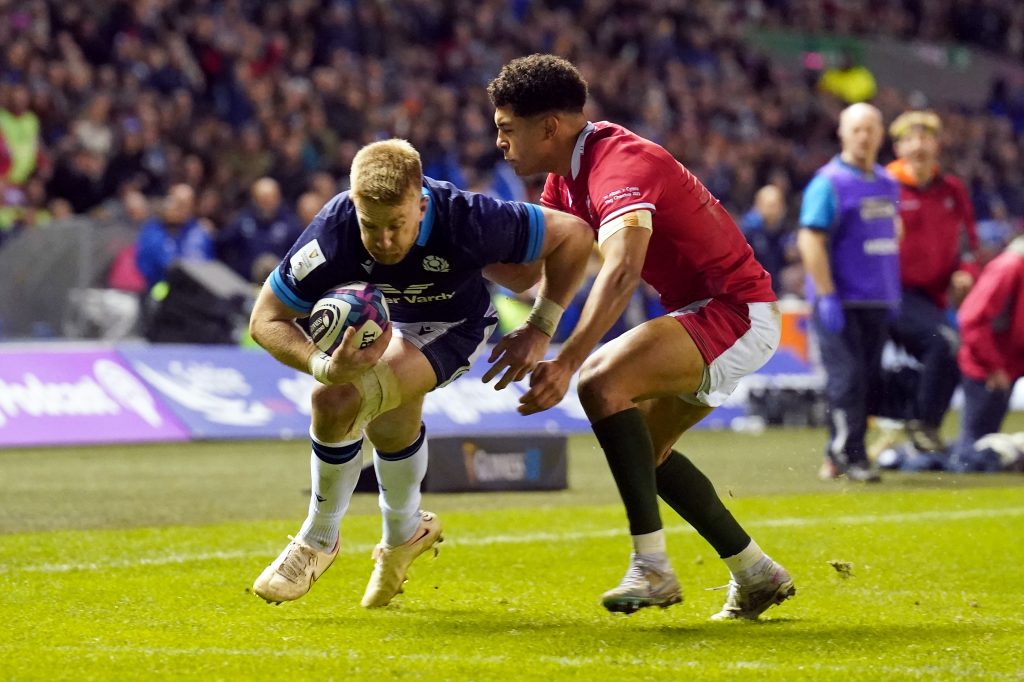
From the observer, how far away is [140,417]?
1348cm

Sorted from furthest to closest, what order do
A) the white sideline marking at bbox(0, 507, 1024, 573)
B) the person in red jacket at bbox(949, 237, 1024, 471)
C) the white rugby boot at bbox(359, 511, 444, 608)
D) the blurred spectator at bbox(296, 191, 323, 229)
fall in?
1. the blurred spectator at bbox(296, 191, 323, 229)
2. the person in red jacket at bbox(949, 237, 1024, 471)
3. the white sideline marking at bbox(0, 507, 1024, 573)
4. the white rugby boot at bbox(359, 511, 444, 608)

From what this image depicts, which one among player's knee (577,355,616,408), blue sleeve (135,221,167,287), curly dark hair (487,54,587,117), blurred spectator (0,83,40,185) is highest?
curly dark hair (487,54,587,117)

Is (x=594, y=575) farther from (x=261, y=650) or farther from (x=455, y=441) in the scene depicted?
(x=455, y=441)

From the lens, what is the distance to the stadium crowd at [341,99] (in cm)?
1755

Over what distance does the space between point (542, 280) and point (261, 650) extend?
67.3 inches

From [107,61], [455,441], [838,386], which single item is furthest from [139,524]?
[107,61]

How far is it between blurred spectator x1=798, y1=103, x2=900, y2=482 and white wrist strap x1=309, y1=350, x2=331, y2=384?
19.5 ft

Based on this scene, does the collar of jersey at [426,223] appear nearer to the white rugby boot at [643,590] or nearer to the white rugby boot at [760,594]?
the white rugby boot at [643,590]

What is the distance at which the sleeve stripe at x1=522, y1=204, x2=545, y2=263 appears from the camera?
18.9 ft

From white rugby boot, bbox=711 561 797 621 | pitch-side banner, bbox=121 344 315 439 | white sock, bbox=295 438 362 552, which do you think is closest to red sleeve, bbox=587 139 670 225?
white sock, bbox=295 438 362 552

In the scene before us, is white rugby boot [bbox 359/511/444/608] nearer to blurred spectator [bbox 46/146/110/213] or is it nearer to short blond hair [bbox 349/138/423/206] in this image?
short blond hair [bbox 349/138/423/206]

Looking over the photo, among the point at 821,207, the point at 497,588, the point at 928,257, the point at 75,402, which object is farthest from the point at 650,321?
the point at 75,402

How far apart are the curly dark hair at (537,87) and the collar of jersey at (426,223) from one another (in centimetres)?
42

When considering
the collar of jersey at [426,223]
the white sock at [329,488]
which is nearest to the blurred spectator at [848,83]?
the white sock at [329,488]
